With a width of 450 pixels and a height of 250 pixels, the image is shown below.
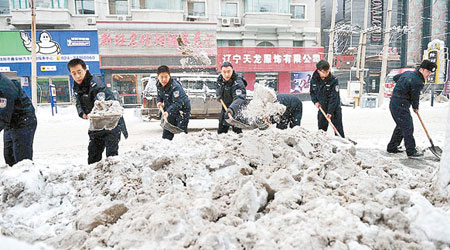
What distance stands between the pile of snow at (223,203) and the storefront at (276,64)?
52.8ft

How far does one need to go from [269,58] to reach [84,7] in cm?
1250

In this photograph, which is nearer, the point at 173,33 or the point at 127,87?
the point at 173,33

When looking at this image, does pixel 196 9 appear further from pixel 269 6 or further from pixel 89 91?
pixel 89 91

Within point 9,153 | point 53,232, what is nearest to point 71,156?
point 9,153

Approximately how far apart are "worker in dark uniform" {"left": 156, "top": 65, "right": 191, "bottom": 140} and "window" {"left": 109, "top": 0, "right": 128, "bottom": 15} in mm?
16986

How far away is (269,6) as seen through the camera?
20.1 m

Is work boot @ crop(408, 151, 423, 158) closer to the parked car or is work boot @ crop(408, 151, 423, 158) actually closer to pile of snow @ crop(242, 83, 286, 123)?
pile of snow @ crop(242, 83, 286, 123)

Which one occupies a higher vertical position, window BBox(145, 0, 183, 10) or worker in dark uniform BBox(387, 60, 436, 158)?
window BBox(145, 0, 183, 10)

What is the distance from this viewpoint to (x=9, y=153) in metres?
3.37

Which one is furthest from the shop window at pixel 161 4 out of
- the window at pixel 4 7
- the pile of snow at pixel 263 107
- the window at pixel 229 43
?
the pile of snow at pixel 263 107

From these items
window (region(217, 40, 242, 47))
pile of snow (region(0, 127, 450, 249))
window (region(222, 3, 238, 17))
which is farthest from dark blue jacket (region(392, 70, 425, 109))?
window (region(222, 3, 238, 17))

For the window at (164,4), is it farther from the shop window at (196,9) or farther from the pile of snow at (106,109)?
the pile of snow at (106,109)

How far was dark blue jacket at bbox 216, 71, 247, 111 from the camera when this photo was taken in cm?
476

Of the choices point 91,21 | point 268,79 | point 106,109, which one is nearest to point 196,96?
point 106,109
